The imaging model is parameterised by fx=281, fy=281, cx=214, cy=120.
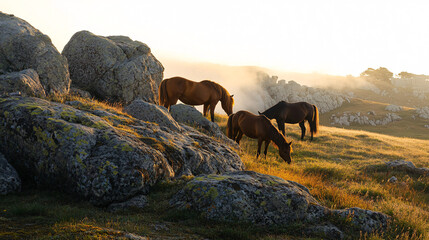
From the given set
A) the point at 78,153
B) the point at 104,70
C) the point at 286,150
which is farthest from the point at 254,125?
the point at 104,70

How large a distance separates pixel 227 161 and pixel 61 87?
12.7 m

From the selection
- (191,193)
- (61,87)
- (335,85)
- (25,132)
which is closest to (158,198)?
(191,193)

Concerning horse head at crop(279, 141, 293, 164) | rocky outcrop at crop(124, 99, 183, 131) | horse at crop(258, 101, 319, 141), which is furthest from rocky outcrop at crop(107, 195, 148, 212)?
horse at crop(258, 101, 319, 141)

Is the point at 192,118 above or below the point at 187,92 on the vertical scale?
below

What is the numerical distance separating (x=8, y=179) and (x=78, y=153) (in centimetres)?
164

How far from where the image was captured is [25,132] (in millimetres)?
7348

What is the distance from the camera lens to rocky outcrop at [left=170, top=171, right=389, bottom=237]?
240 inches

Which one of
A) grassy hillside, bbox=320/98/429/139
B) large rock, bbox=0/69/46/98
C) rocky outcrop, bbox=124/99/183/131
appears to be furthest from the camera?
grassy hillside, bbox=320/98/429/139

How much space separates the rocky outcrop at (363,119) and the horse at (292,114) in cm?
6085

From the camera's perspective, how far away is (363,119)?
79.5 metres

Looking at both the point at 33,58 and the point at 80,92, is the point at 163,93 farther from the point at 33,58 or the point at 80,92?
the point at 33,58

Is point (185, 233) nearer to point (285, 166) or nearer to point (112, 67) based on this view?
point (285, 166)

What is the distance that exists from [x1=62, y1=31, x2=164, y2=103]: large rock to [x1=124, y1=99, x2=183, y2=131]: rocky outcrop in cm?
823

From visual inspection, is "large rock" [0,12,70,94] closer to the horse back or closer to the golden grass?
the horse back
